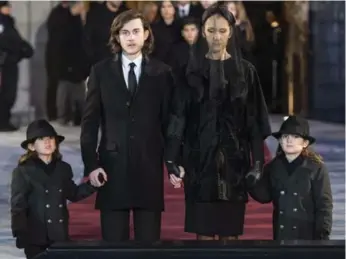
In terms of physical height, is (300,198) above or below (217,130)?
below

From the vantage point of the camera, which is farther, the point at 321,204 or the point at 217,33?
the point at 321,204

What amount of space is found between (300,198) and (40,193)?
48.1 inches

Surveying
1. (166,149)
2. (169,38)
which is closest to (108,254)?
(166,149)

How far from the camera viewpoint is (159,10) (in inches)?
415

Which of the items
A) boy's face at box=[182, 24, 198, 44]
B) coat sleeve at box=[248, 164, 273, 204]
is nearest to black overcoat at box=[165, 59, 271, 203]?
coat sleeve at box=[248, 164, 273, 204]

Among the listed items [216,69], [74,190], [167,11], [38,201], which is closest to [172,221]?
[74,190]

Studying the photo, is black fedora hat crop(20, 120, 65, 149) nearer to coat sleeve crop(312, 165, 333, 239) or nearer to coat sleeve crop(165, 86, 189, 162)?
coat sleeve crop(165, 86, 189, 162)

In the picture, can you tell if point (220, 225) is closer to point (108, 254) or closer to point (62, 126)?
point (108, 254)

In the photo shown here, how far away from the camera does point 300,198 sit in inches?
186

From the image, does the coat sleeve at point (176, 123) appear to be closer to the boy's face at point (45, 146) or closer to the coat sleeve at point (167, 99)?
the coat sleeve at point (167, 99)

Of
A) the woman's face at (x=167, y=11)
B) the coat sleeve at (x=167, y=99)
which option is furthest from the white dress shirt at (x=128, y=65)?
the woman's face at (x=167, y=11)

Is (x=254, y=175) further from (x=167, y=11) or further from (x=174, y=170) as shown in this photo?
(x=167, y=11)

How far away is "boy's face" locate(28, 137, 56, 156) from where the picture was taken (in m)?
4.96

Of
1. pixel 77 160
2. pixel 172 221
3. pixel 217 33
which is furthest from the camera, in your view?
pixel 77 160
